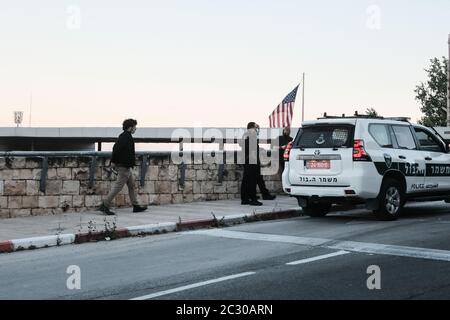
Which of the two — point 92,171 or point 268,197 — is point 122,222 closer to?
point 92,171

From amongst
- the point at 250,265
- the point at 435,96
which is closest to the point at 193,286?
the point at 250,265

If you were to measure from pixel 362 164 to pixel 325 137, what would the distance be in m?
0.92

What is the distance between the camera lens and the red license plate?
36.6ft

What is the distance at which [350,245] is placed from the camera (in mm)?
8633

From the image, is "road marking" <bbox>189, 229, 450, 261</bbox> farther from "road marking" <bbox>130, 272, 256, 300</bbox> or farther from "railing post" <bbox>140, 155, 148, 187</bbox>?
"railing post" <bbox>140, 155, 148, 187</bbox>

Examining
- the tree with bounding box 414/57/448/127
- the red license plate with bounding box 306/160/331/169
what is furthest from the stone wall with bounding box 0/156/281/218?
the tree with bounding box 414/57/448/127

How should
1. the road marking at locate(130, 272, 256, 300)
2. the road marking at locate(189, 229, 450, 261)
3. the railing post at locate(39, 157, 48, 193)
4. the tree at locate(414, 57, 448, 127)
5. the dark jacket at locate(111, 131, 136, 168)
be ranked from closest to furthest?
the road marking at locate(130, 272, 256, 300) < the road marking at locate(189, 229, 450, 261) < the dark jacket at locate(111, 131, 136, 168) < the railing post at locate(39, 157, 48, 193) < the tree at locate(414, 57, 448, 127)

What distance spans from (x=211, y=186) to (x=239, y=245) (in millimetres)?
6692

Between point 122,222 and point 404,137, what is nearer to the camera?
point 122,222

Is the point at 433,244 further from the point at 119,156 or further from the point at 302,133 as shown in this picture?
the point at 119,156

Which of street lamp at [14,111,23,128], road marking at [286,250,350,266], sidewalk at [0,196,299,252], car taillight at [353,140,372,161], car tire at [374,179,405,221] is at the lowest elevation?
road marking at [286,250,350,266]

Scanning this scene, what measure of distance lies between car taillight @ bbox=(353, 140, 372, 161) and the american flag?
8904mm

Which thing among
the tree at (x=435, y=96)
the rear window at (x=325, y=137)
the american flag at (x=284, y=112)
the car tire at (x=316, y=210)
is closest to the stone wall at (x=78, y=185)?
the car tire at (x=316, y=210)

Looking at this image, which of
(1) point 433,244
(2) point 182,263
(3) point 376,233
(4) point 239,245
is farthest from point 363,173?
(2) point 182,263
